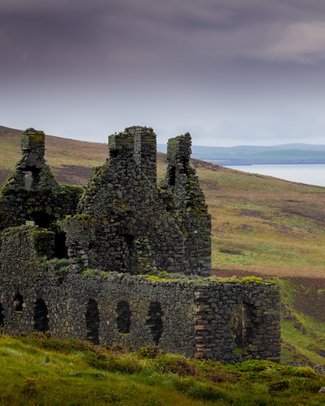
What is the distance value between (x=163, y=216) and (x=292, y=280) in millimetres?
43312

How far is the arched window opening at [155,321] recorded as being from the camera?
28.4 metres

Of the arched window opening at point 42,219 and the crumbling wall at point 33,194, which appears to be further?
the arched window opening at point 42,219

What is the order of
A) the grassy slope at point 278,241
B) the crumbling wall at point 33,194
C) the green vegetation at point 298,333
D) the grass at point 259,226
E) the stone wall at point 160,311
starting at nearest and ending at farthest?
the stone wall at point 160,311 < the crumbling wall at point 33,194 < the green vegetation at point 298,333 < the grassy slope at point 278,241 < the grass at point 259,226

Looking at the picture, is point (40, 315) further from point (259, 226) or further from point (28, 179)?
point (259, 226)

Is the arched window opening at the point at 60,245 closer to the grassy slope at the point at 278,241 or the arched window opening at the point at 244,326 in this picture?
the arched window opening at the point at 244,326

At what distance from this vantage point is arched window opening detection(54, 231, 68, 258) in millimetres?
35688

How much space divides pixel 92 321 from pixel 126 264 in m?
3.71

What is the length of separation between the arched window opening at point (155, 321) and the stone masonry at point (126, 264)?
0.10 feet

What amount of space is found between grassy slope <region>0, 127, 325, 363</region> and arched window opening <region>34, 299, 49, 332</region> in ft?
61.9

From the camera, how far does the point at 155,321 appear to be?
28438 millimetres

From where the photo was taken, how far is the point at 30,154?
3769cm

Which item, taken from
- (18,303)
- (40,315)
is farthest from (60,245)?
(40,315)

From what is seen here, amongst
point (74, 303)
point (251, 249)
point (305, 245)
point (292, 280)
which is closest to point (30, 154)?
point (74, 303)

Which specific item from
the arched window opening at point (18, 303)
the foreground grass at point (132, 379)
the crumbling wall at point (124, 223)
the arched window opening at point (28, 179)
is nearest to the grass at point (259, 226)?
the arched window opening at point (28, 179)
